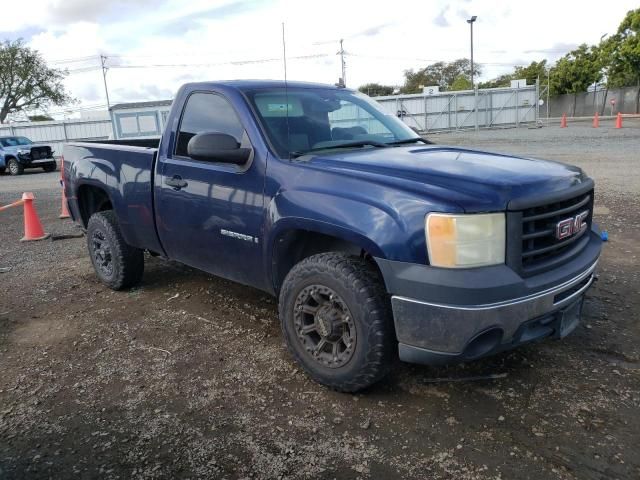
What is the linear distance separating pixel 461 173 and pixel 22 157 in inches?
883

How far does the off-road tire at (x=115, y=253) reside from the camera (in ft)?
16.6

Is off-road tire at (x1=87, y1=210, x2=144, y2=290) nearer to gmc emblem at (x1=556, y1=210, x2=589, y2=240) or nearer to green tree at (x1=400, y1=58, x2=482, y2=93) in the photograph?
gmc emblem at (x1=556, y1=210, x2=589, y2=240)

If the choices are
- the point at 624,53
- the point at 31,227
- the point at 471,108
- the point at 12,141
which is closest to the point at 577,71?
the point at 624,53

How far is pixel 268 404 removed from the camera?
317 cm

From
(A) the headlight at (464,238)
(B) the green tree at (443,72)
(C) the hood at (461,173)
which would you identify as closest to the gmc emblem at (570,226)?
(C) the hood at (461,173)

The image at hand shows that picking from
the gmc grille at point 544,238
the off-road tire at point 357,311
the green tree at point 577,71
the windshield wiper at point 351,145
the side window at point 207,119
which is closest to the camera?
the gmc grille at point 544,238

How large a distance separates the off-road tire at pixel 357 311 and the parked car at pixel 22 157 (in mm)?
21744

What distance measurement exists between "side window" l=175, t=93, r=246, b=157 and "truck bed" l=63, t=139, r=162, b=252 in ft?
1.17

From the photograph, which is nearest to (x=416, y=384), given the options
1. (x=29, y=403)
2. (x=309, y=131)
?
(x=309, y=131)

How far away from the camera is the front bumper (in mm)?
2631

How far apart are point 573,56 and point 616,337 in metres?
60.9

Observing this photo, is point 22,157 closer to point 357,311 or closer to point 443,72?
point 357,311

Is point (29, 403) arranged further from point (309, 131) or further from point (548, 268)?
point (548, 268)

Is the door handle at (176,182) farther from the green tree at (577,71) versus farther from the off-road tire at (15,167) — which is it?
the green tree at (577,71)
